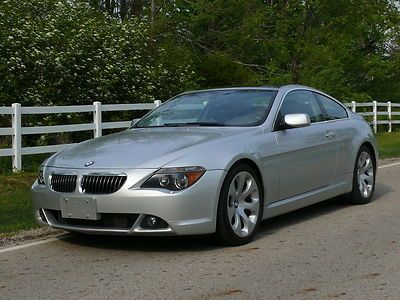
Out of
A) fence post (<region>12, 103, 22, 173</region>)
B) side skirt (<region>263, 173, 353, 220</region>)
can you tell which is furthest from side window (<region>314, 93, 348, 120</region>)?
fence post (<region>12, 103, 22, 173</region>)

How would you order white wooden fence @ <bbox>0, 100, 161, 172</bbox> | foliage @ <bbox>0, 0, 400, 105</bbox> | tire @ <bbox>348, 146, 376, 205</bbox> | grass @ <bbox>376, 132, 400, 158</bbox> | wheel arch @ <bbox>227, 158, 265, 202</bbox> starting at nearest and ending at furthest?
1. wheel arch @ <bbox>227, 158, 265, 202</bbox>
2. tire @ <bbox>348, 146, 376, 205</bbox>
3. white wooden fence @ <bbox>0, 100, 161, 172</bbox>
4. foliage @ <bbox>0, 0, 400, 105</bbox>
5. grass @ <bbox>376, 132, 400, 158</bbox>

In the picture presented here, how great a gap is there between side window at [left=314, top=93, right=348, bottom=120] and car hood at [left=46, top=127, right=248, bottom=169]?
1.88 m

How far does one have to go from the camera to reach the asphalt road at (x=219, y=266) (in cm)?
481

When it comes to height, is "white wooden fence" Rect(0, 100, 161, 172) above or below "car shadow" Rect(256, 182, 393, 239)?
above

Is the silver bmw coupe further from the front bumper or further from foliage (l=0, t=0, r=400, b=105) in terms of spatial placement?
foliage (l=0, t=0, r=400, b=105)

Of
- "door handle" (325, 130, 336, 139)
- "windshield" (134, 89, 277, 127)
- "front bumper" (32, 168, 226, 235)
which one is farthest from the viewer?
"door handle" (325, 130, 336, 139)

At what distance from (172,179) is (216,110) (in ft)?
5.41

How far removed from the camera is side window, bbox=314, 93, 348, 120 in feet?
26.3

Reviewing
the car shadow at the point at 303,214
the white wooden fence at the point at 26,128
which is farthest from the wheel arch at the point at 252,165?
the white wooden fence at the point at 26,128

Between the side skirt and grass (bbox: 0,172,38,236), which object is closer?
the side skirt

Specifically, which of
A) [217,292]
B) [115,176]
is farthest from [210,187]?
[217,292]

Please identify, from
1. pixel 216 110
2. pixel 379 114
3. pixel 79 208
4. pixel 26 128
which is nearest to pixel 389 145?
pixel 379 114

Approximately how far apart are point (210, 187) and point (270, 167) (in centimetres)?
98

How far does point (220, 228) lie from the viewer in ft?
19.4
